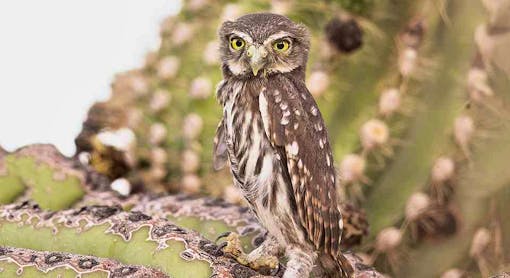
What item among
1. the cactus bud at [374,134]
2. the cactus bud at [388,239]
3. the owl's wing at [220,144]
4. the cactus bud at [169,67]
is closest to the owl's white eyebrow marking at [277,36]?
the owl's wing at [220,144]

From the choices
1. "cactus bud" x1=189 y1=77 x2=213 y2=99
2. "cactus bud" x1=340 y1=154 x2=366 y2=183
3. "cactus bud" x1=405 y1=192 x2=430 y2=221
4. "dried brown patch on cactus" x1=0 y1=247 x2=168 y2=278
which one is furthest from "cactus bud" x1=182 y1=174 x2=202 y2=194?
"dried brown patch on cactus" x1=0 y1=247 x2=168 y2=278

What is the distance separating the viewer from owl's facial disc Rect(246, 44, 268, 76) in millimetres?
1568

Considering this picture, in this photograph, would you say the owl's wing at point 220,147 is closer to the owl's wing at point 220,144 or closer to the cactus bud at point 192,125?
the owl's wing at point 220,144

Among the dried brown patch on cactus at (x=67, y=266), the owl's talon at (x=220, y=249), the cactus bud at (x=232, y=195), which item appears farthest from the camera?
the cactus bud at (x=232, y=195)

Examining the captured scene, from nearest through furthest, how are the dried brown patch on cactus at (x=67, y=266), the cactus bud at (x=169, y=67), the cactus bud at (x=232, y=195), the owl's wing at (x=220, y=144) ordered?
1. the dried brown patch on cactus at (x=67, y=266)
2. the owl's wing at (x=220, y=144)
3. the cactus bud at (x=232, y=195)
4. the cactus bud at (x=169, y=67)

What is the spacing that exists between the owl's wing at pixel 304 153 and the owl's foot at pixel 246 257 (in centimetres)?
8

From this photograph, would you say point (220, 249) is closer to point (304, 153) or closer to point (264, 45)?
point (304, 153)

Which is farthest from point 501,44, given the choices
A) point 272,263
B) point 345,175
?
point 272,263

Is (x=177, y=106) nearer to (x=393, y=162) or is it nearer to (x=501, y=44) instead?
(x=393, y=162)

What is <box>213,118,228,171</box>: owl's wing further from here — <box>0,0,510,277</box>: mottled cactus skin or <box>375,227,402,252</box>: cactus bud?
<box>375,227,402,252</box>: cactus bud

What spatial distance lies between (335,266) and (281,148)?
23cm

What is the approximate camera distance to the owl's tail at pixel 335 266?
1.61 meters

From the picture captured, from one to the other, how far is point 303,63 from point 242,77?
109mm

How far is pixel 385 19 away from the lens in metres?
2.10
